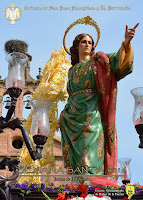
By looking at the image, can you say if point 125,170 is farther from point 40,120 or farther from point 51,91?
point 51,91

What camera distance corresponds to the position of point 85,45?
8250 millimetres

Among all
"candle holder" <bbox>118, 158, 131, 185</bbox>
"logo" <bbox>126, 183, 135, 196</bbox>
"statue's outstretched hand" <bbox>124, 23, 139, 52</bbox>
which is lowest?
"logo" <bbox>126, 183, 135, 196</bbox>

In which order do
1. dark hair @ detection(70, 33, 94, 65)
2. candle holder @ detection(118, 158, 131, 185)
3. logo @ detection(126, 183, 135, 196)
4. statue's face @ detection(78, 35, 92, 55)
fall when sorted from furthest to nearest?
1. dark hair @ detection(70, 33, 94, 65)
2. statue's face @ detection(78, 35, 92, 55)
3. candle holder @ detection(118, 158, 131, 185)
4. logo @ detection(126, 183, 135, 196)

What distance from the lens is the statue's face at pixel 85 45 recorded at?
825 centimetres

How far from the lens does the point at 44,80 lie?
10.5 meters

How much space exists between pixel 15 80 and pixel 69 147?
88.9 inches

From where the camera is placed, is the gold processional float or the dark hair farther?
the gold processional float

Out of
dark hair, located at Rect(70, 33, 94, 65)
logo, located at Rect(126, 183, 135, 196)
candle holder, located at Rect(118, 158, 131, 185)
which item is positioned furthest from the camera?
dark hair, located at Rect(70, 33, 94, 65)

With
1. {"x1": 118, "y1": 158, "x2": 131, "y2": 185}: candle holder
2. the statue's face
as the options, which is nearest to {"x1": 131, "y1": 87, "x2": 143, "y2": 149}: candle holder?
{"x1": 118, "y1": 158, "x2": 131, "y2": 185}: candle holder

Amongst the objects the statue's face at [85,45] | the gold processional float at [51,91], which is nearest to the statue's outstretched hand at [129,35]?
the statue's face at [85,45]

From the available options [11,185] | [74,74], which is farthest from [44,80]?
[11,185]

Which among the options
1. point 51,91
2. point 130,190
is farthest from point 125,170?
point 51,91

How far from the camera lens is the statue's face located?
325 inches

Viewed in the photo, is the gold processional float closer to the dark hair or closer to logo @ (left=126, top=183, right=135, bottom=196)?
the dark hair
